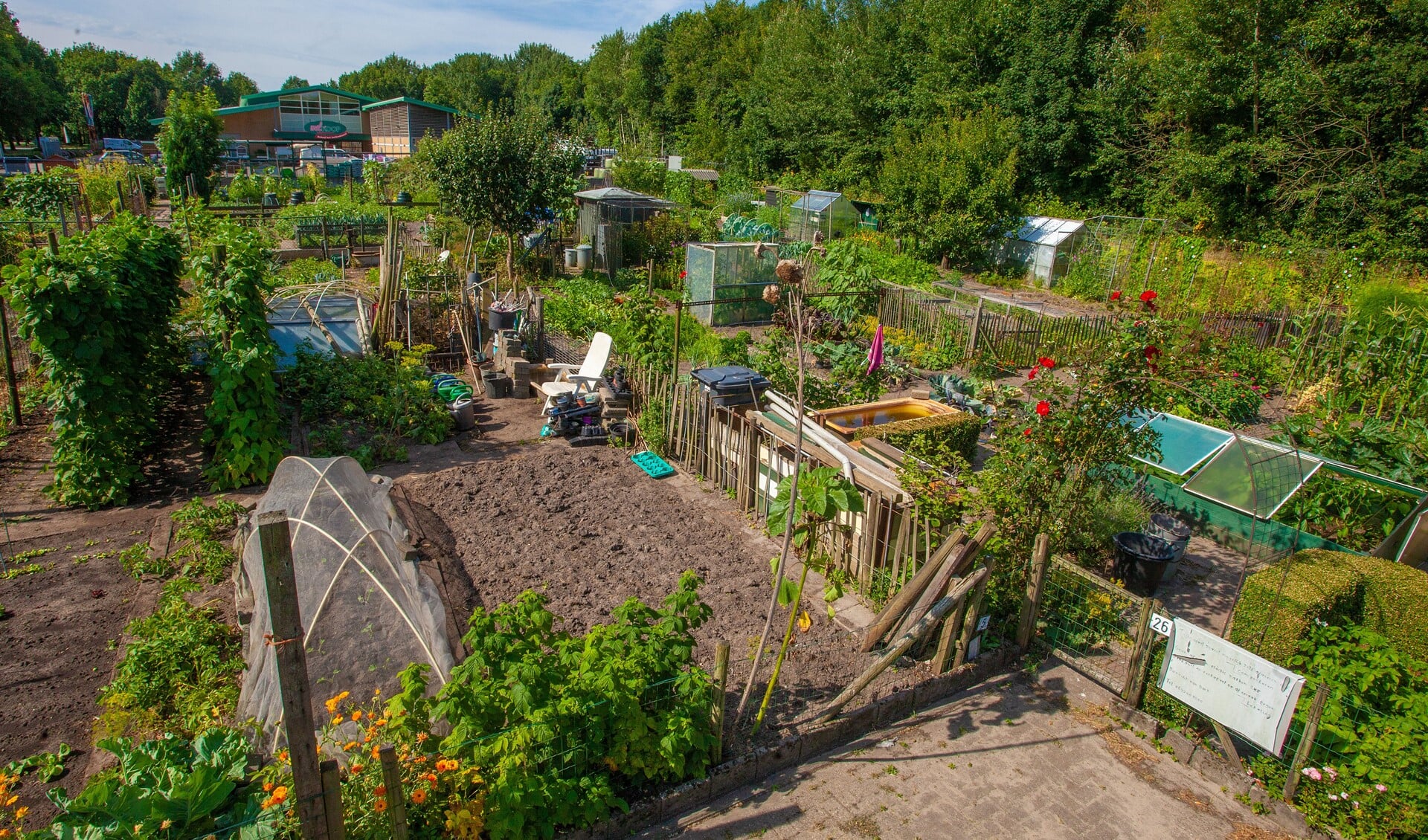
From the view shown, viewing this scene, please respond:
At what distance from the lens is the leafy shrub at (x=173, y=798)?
9.14ft

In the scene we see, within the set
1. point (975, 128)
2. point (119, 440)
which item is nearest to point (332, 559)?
point (119, 440)

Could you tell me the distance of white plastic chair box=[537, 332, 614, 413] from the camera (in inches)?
415

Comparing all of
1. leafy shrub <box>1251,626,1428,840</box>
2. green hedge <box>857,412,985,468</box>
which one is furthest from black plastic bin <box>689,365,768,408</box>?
leafy shrub <box>1251,626,1428,840</box>

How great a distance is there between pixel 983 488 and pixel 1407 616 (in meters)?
2.97

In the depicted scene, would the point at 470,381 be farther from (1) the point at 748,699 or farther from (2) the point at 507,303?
(1) the point at 748,699

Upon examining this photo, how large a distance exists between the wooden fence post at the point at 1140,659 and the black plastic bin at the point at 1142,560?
185 cm

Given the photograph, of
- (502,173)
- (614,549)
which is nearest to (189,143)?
(502,173)

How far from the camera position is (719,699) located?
4.29 m

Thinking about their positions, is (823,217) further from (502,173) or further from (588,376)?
(588,376)

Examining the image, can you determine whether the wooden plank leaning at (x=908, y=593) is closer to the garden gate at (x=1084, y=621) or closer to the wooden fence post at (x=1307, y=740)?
the garden gate at (x=1084, y=621)

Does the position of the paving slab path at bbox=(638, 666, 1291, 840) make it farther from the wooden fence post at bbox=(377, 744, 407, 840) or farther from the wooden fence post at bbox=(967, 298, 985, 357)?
the wooden fence post at bbox=(967, 298, 985, 357)

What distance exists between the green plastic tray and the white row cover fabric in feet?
11.5

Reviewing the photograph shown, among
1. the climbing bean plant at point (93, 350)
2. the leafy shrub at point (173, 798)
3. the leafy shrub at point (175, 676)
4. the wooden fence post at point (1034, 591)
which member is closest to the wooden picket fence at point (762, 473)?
the wooden fence post at point (1034, 591)

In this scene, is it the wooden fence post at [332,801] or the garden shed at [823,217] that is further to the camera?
the garden shed at [823,217]
